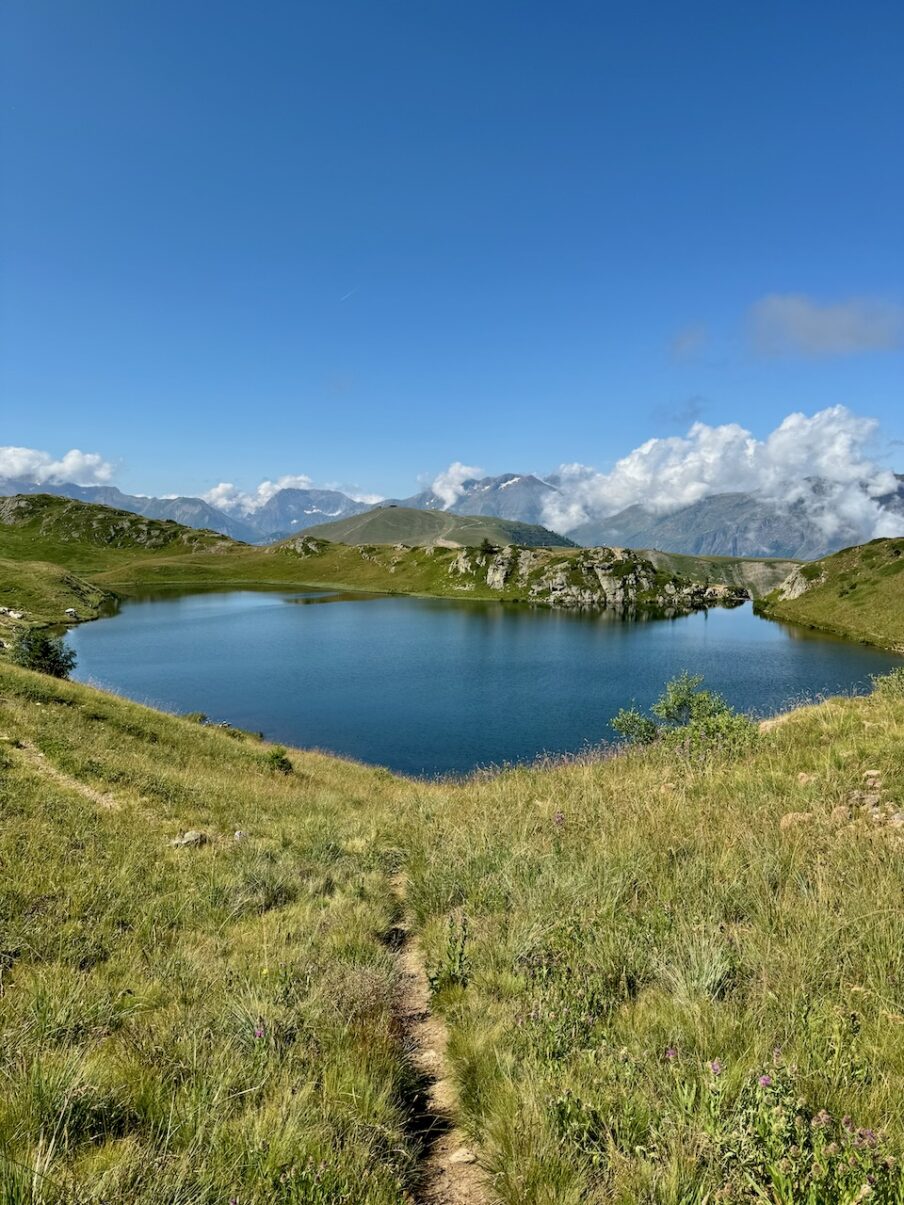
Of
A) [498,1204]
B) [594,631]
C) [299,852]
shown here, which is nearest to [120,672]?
[299,852]

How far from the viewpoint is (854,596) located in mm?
143625

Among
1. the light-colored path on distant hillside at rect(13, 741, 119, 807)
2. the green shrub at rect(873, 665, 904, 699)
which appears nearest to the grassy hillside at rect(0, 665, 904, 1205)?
the light-colored path on distant hillside at rect(13, 741, 119, 807)

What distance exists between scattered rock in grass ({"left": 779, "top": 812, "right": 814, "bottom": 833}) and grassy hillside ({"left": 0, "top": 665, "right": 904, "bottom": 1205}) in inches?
2.2

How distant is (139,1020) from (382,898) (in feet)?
17.4

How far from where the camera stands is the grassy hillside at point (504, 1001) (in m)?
3.71

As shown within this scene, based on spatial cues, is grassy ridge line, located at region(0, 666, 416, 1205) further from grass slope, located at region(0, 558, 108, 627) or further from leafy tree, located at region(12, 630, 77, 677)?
grass slope, located at region(0, 558, 108, 627)

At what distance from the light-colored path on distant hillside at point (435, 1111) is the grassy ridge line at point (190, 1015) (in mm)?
273

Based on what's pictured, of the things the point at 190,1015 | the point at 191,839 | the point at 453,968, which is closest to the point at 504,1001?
the point at 453,968

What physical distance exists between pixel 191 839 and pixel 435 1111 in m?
10.2

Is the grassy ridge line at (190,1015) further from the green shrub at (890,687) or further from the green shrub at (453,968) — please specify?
the green shrub at (890,687)

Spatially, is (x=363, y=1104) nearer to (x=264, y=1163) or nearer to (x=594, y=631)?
(x=264, y=1163)

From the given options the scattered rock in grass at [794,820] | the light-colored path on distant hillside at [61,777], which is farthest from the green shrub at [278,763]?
the scattered rock in grass at [794,820]

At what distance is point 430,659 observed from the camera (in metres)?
97.2

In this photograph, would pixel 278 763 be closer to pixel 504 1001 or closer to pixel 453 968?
pixel 453 968
